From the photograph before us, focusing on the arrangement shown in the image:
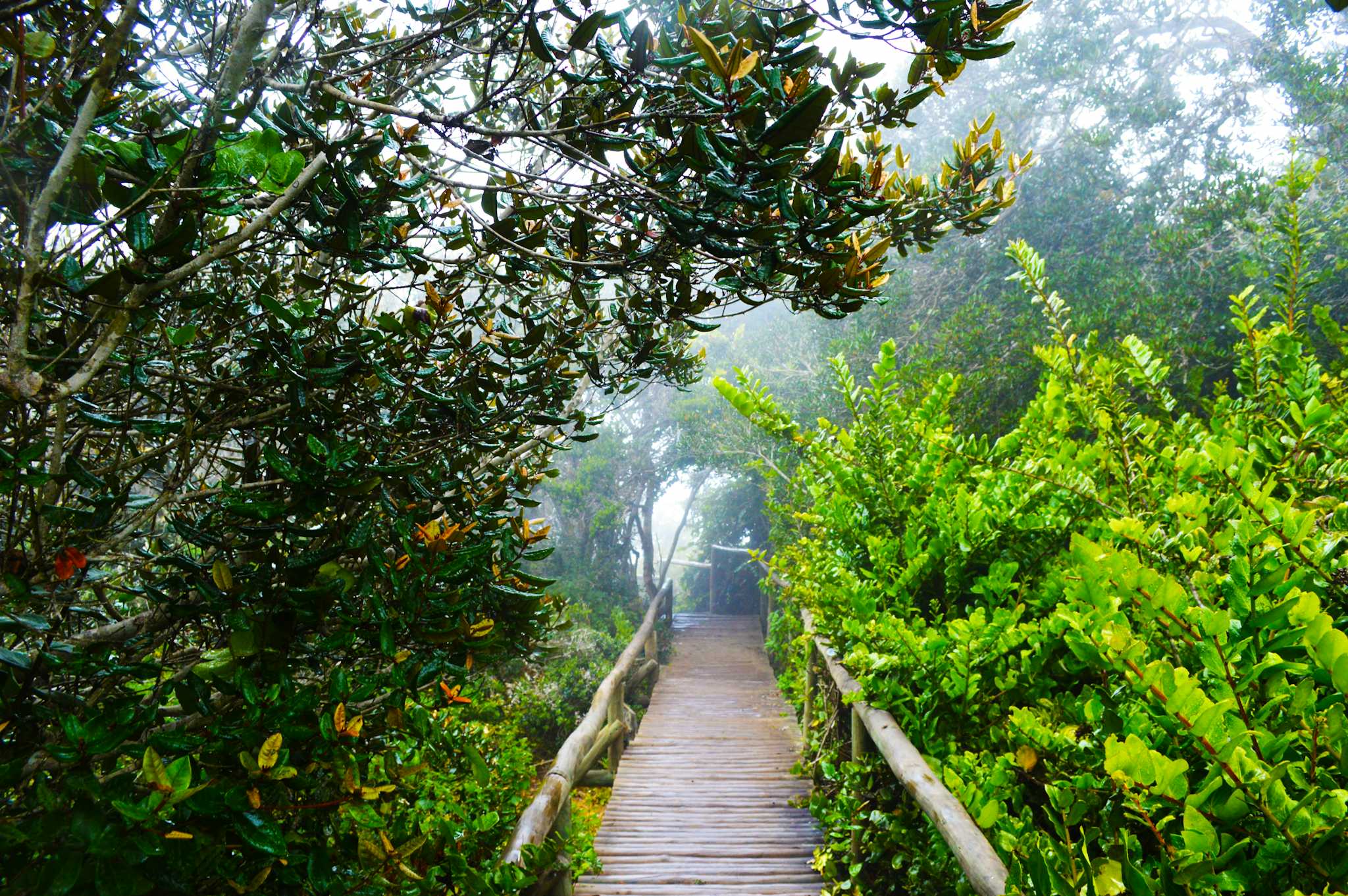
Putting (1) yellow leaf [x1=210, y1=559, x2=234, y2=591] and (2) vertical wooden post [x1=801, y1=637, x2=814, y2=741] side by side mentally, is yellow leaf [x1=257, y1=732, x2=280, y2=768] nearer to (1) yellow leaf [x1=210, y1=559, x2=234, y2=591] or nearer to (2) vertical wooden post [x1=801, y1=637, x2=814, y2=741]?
(1) yellow leaf [x1=210, y1=559, x2=234, y2=591]

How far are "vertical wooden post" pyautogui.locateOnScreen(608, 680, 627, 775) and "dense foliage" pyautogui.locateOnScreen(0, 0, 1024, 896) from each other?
3724 millimetres

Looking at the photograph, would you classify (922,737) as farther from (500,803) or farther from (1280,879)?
(500,803)

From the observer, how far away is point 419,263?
1282 millimetres

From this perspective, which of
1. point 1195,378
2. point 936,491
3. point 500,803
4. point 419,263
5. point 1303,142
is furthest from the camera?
point 1303,142

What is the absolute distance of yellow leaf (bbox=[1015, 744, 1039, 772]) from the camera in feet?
6.09

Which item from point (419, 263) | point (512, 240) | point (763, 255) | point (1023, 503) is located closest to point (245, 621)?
point (419, 263)

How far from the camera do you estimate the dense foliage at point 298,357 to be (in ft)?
2.84

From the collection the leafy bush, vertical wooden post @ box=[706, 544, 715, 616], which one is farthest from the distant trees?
vertical wooden post @ box=[706, 544, 715, 616]

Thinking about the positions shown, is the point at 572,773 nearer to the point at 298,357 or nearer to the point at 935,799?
the point at 935,799

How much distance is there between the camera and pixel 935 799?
6.68 ft

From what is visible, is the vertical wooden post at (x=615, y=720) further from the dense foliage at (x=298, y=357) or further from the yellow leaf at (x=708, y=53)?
the yellow leaf at (x=708, y=53)

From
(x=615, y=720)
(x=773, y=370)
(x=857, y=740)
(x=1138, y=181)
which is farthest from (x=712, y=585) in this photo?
(x=857, y=740)

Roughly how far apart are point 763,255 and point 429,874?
1.39 meters

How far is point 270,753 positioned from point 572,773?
2348 mm
